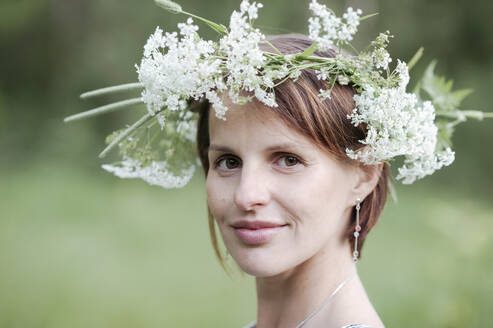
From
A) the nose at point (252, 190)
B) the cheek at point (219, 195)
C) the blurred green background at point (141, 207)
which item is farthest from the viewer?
the blurred green background at point (141, 207)

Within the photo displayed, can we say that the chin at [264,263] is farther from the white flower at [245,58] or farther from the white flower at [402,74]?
the white flower at [402,74]

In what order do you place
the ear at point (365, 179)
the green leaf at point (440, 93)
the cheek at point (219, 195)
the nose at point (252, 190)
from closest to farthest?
the nose at point (252, 190) < the cheek at point (219, 195) < the ear at point (365, 179) < the green leaf at point (440, 93)

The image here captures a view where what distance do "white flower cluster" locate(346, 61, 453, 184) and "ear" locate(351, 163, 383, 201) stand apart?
154 millimetres

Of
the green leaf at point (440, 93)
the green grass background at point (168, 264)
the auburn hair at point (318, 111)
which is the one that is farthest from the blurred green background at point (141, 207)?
the green leaf at point (440, 93)

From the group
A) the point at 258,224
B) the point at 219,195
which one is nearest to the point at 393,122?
the point at 258,224

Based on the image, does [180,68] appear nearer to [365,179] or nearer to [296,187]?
[296,187]

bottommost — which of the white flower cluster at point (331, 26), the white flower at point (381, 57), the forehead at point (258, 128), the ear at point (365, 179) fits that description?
the ear at point (365, 179)

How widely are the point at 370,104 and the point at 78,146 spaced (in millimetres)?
10386

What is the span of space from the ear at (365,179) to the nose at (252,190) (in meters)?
0.43

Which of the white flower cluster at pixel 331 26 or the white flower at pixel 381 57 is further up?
the white flower cluster at pixel 331 26

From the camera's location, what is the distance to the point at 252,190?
6.56 ft

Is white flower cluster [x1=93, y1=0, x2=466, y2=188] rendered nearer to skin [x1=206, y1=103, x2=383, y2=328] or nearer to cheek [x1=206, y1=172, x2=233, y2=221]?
skin [x1=206, y1=103, x2=383, y2=328]

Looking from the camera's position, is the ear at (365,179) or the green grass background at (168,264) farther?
the green grass background at (168,264)

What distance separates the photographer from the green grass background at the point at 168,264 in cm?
604
